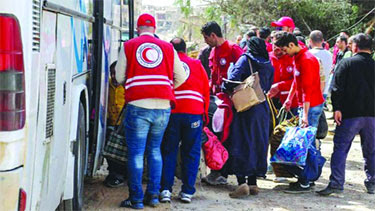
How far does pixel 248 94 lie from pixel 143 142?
4.72 ft

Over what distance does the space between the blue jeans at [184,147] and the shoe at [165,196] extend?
0.06 metres

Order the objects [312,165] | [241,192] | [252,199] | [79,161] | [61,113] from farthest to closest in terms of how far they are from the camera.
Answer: [312,165] → [252,199] → [241,192] → [79,161] → [61,113]

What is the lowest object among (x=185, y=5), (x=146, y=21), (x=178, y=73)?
(x=178, y=73)

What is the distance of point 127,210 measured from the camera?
682 cm

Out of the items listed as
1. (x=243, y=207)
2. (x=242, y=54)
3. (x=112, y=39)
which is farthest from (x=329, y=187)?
(x=112, y=39)

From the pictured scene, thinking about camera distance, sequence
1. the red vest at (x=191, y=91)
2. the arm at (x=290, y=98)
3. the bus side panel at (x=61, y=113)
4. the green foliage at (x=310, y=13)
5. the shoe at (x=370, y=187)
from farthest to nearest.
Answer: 1. the green foliage at (x=310, y=13)
2. the arm at (x=290, y=98)
3. the shoe at (x=370, y=187)
4. the red vest at (x=191, y=91)
5. the bus side panel at (x=61, y=113)

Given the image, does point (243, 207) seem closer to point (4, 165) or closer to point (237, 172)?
point (237, 172)

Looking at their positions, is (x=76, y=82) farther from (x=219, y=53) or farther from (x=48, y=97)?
(x=219, y=53)

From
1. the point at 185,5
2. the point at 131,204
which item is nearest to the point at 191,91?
the point at 131,204

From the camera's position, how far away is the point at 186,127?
282 inches

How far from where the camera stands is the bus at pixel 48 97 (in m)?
3.55

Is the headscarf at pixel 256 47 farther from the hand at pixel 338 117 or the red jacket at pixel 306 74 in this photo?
the hand at pixel 338 117

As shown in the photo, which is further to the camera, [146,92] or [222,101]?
[222,101]

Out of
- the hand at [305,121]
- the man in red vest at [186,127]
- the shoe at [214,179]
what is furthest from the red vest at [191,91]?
the hand at [305,121]
